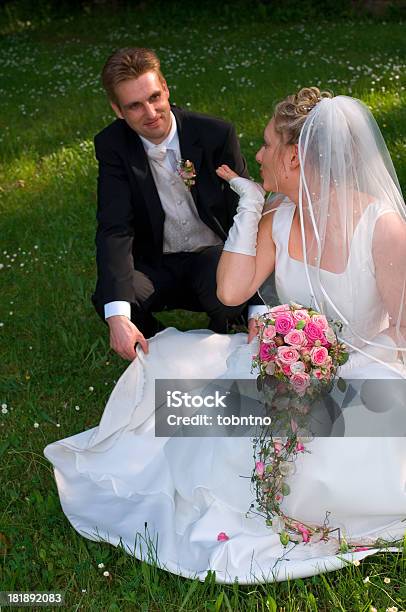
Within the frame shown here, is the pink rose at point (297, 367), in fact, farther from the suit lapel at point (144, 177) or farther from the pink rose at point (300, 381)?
the suit lapel at point (144, 177)

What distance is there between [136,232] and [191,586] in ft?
8.48

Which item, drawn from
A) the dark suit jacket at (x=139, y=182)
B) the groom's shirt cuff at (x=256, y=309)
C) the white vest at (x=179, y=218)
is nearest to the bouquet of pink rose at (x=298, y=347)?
the groom's shirt cuff at (x=256, y=309)

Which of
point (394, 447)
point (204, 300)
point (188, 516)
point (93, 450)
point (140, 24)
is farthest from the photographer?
point (140, 24)

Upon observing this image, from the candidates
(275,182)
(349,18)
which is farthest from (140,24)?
(275,182)

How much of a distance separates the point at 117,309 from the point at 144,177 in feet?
2.92

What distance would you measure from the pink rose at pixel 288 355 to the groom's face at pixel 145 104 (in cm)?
205

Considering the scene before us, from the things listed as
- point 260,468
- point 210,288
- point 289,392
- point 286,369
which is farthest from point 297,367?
point 210,288

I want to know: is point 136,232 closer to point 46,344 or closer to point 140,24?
point 46,344

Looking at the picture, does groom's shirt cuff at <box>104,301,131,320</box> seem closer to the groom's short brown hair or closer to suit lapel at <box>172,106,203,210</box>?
suit lapel at <box>172,106,203,210</box>

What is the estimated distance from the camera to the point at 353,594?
359cm

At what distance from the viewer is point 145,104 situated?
507cm

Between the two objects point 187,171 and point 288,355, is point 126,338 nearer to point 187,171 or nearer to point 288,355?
point 187,171

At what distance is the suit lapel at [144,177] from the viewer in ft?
17.5

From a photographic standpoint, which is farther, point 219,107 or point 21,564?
point 219,107
